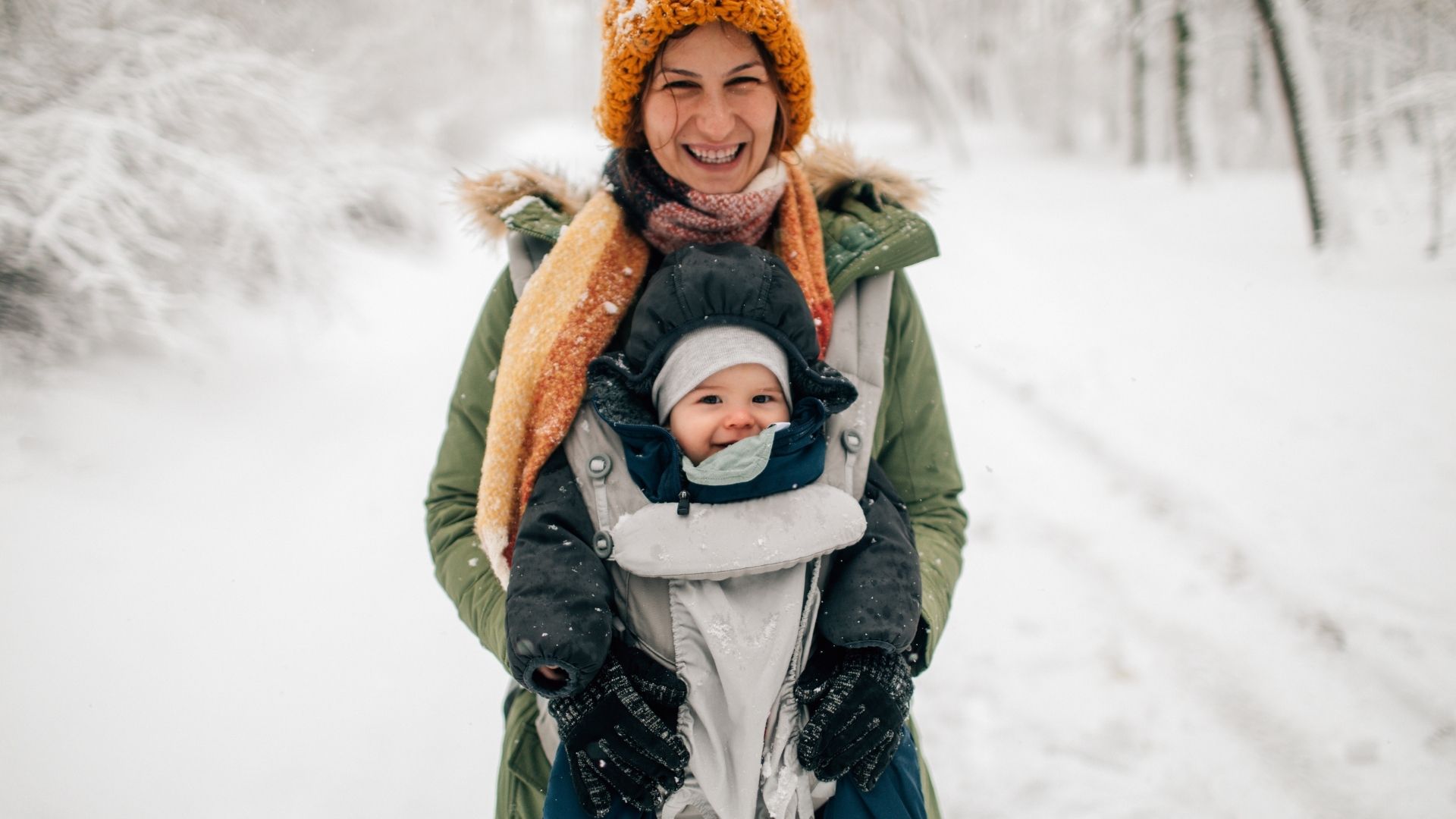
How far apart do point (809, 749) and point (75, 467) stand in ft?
12.6

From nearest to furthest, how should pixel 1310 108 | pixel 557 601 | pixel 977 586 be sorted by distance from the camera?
pixel 557 601, pixel 977 586, pixel 1310 108

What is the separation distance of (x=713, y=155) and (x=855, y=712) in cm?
111

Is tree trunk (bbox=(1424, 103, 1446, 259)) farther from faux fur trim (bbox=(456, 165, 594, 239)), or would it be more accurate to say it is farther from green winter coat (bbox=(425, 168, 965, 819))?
faux fur trim (bbox=(456, 165, 594, 239))

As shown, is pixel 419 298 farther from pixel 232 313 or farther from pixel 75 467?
pixel 75 467

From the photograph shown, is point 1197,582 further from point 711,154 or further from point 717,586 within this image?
point 711,154

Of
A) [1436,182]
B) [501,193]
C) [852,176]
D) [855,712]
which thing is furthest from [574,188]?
[1436,182]

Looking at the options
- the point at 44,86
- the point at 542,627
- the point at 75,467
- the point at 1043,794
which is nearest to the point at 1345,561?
the point at 1043,794

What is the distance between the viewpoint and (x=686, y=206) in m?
1.52

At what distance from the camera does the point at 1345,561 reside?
3242 millimetres

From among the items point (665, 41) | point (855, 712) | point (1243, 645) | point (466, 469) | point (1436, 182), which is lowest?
point (1243, 645)

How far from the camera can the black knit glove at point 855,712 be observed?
4.20 ft

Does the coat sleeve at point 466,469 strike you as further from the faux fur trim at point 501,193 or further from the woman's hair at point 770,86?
the woman's hair at point 770,86

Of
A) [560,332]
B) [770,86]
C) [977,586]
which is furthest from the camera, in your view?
[977,586]

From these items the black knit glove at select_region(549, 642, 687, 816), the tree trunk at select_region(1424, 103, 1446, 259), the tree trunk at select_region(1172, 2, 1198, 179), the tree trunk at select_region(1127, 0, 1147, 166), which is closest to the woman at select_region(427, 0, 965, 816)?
the black knit glove at select_region(549, 642, 687, 816)
